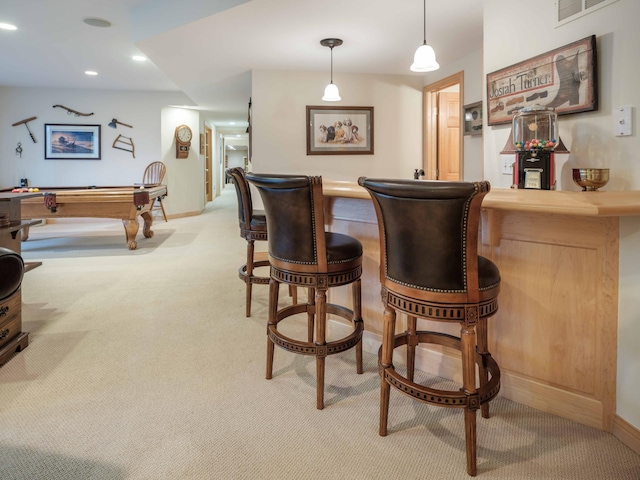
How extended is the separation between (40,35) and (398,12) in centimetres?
399

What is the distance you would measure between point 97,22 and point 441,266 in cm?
454

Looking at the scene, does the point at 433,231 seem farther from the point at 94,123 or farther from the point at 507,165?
the point at 94,123

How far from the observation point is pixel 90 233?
6.51 metres

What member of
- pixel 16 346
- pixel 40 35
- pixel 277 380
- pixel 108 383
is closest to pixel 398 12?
pixel 277 380

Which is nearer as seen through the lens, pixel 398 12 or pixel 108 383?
pixel 108 383

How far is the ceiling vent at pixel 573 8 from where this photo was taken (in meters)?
2.06

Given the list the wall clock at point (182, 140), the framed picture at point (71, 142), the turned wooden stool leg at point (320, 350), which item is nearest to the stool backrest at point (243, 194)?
the turned wooden stool leg at point (320, 350)

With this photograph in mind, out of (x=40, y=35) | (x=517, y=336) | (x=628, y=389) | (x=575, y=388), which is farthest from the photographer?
(x=40, y=35)

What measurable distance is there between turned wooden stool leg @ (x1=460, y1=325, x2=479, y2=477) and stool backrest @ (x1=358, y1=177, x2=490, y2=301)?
0.14 m

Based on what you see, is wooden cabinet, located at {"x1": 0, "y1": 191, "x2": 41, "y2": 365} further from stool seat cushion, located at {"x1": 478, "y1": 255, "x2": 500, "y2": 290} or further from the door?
the door

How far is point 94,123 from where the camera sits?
7.77m

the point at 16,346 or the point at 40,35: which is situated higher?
the point at 40,35

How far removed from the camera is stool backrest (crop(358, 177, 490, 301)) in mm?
1239

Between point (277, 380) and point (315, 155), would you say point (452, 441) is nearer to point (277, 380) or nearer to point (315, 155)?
point (277, 380)
